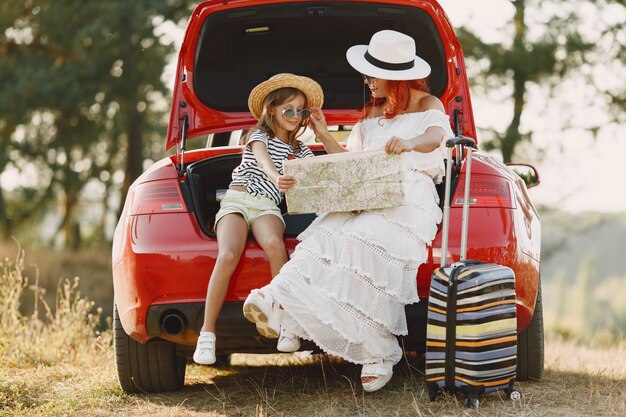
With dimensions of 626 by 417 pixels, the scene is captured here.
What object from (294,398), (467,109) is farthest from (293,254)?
(467,109)

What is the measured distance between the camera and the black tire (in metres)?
4.31

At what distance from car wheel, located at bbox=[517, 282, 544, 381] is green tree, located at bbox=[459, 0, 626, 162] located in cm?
1025

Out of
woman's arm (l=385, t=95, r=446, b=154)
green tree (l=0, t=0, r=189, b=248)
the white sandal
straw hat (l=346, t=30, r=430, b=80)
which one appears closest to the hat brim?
straw hat (l=346, t=30, r=430, b=80)

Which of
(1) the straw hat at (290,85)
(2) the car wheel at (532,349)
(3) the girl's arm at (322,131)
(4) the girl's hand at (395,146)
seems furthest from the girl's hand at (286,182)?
(2) the car wheel at (532,349)

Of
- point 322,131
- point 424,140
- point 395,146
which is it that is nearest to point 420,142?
point 424,140

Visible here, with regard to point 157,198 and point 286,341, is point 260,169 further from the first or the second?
point 286,341

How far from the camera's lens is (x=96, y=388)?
15.0ft

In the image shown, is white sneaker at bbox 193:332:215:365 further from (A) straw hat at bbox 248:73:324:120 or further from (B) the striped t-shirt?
(A) straw hat at bbox 248:73:324:120

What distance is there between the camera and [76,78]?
14.5m

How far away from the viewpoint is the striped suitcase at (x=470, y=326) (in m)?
3.59

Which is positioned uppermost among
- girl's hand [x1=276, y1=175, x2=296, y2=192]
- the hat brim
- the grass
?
the hat brim

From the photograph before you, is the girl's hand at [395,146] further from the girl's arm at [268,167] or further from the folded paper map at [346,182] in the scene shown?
the girl's arm at [268,167]

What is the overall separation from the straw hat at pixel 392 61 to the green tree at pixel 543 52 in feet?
33.9

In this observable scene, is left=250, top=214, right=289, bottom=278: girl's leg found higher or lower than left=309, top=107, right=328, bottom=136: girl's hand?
lower
